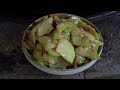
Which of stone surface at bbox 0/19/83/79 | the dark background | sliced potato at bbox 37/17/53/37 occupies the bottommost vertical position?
stone surface at bbox 0/19/83/79

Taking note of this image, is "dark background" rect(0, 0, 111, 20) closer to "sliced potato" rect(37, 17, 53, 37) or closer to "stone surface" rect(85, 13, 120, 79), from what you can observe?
"stone surface" rect(85, 13, 120, 79)

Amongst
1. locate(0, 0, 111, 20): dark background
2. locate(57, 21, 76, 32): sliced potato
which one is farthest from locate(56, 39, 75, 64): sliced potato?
locate(0, 0, 111, 20): dark background

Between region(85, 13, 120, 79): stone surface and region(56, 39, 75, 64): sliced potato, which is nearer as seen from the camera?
region(56, 39, 75, 64): sliced potato

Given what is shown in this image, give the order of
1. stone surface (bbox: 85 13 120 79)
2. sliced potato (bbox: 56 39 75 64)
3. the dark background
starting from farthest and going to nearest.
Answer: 1. the dark background
2. stone surface (bbox: 85 13 120 79)
3. sliced potato (bbox: 56 39 75 64)

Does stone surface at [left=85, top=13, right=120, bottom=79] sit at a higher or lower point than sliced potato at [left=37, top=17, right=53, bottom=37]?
lower

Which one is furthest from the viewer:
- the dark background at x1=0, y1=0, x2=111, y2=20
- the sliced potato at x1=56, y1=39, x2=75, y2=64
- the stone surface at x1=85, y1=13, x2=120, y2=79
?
the dark background at x1=0, y1=0, x2=111, y2=20

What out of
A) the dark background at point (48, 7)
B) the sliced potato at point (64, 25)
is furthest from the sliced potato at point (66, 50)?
the dark background at point (48, 7)

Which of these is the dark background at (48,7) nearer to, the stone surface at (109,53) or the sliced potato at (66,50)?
the stone surface at (109,53)

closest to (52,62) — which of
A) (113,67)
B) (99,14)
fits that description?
(113,67)
